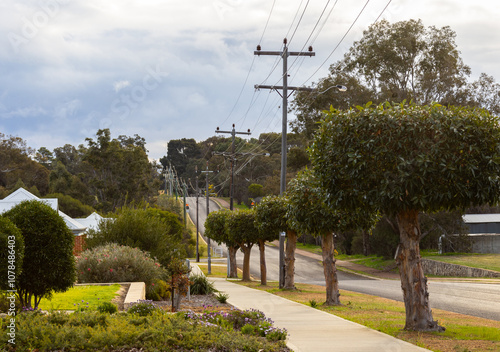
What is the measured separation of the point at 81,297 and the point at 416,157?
852 centimetres

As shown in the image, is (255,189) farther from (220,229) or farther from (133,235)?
(133,235)

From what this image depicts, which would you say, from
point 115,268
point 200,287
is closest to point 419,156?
point 115,268

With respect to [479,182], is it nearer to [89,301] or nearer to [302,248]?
[89,301]

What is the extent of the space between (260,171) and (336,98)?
6933 centimetres

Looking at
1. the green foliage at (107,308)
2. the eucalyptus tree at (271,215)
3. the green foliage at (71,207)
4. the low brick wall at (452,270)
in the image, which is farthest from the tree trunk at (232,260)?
the green foliage at (71,207)

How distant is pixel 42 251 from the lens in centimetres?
1097

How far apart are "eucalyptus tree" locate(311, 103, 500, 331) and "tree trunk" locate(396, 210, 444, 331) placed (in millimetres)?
750

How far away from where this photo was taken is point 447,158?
32.9 ft

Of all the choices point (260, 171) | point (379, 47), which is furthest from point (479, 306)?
point (260, 171)

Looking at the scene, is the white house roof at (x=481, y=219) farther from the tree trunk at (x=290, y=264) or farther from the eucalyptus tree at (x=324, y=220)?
the eucalyptus tree at (x=324, y=220)

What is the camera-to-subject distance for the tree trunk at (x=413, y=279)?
35.8 ft

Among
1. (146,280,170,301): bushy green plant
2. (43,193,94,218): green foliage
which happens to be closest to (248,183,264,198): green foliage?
(43,193,94,218): green foliage

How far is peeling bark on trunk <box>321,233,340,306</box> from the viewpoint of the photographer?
17.7 meters

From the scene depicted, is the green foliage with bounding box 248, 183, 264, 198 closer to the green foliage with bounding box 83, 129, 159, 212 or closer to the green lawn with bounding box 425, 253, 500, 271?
the green foliage with bounding box 83, 129, 159, 212
